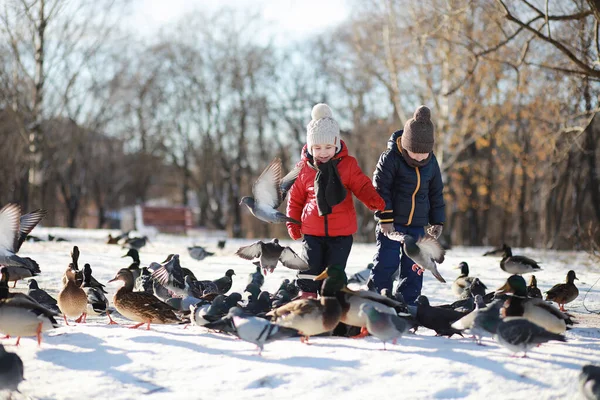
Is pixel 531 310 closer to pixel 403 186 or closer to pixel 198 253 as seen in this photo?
→ pixel 403 186

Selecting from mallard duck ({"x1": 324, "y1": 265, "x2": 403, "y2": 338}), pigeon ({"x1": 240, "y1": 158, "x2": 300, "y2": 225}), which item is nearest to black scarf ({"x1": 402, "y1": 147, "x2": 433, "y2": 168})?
pigeon ({"x1": 240, "y1": 158, "x2": 300, "y2": 225})

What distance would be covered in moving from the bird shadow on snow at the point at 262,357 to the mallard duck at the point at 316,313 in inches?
11.0

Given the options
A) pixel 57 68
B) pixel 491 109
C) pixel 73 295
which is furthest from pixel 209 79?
pixel 73 295

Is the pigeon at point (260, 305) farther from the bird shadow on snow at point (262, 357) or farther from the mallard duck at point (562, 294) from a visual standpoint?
the mallard duck at point (562, 294)

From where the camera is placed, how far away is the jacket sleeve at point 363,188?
6109 millimetres

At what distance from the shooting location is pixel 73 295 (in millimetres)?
6180

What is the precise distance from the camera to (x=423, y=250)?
A: 603cm

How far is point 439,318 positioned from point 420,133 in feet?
6.30

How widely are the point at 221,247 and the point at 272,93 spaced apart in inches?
755

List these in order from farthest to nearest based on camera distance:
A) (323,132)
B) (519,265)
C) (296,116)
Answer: (296,116), (519,265), (323,132)

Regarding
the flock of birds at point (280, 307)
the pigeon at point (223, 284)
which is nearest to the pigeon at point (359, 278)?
the flock of birds at point (280, 307)

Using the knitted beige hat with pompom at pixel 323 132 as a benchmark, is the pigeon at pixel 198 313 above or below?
below

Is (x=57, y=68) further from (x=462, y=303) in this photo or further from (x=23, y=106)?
(x=462, y=303)

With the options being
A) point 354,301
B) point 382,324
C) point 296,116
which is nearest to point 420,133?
point 354,301
